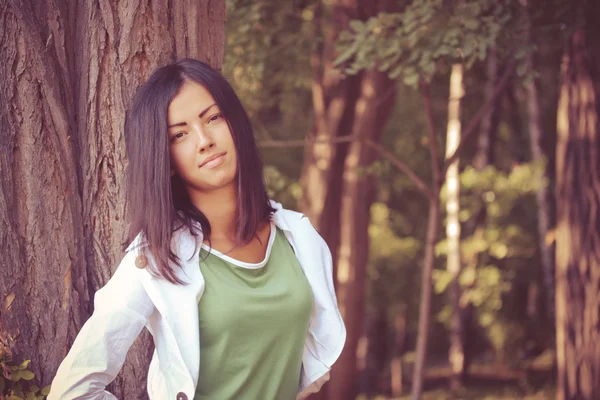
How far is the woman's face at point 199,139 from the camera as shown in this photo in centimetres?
239

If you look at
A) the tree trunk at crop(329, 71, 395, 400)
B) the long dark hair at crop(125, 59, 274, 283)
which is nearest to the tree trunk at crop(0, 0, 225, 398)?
the long dark hair at crop(125, 59, 274, 283)

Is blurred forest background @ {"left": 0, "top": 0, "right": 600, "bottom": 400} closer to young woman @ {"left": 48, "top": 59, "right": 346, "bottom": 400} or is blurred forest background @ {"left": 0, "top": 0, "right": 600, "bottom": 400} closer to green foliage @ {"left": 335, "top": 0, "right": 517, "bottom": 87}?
green foliage @ {"left": 335, "top": 0, "right": 517, "bottom": 87}

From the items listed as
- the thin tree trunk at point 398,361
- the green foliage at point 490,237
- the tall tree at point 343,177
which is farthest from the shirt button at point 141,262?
the thin tree trunk at point 398,361

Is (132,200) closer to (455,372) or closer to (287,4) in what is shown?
(287,4)

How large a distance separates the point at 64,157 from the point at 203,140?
24.2 inches

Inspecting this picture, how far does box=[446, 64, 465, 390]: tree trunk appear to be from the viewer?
34.8 ft

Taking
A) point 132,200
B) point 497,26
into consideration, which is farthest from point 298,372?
point 497,26

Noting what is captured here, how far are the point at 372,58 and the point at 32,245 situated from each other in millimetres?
3110

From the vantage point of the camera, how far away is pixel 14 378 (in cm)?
257

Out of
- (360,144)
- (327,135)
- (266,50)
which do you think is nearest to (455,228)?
(360,144)

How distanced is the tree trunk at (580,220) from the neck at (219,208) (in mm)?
4300

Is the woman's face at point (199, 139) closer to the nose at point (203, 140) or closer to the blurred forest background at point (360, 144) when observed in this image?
the nose at point (203, 140)

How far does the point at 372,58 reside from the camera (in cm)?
514

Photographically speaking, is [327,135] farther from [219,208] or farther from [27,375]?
[27,375]
